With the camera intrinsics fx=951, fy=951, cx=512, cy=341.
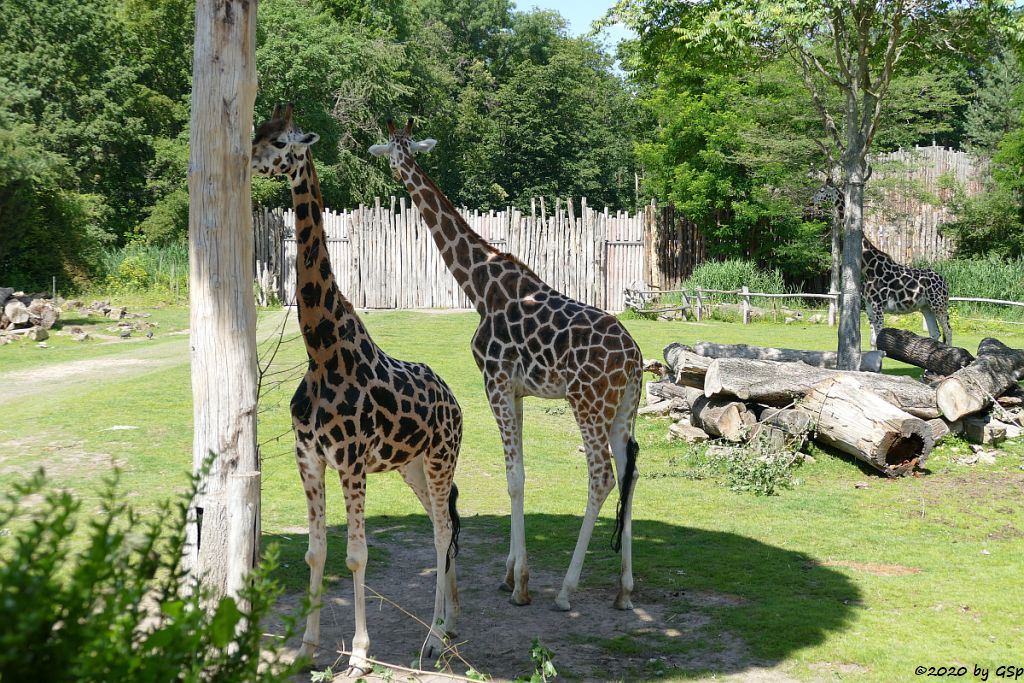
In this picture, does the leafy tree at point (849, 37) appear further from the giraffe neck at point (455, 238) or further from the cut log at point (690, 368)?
the giraffe neck at point (455, 238)

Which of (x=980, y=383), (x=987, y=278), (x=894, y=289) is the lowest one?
(x=980, y=383)

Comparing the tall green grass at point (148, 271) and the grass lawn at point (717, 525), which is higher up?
the tall green grass at point (148, 271)

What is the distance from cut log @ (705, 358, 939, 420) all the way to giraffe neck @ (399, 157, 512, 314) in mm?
5007

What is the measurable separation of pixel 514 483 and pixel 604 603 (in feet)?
3.53

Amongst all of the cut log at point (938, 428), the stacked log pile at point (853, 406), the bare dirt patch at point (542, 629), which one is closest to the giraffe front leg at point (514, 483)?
the bare dirt patch at point (542, 629)

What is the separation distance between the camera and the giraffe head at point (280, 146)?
5.36m

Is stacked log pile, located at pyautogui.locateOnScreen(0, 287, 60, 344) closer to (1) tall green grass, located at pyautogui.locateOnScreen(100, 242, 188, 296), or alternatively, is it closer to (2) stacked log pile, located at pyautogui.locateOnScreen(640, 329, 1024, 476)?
(1) tall green grass, located at pyautogui.locateOnScreen(100, 242, 188, 296)

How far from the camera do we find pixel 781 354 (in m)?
14.6

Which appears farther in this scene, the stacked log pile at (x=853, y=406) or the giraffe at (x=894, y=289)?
the giraffe at (x=894, y=289)

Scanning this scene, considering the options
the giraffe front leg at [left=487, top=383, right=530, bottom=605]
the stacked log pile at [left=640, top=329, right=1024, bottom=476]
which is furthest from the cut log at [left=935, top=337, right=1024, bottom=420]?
the giraffe front leg at [left=487, top=383, right=530, bottom=605]

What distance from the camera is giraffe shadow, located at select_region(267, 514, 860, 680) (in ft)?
19.0

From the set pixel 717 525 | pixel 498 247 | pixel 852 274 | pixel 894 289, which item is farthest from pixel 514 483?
pixel 498 247

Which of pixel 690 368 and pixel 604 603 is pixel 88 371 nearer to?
pixel 690 368

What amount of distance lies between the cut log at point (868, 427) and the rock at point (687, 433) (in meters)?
1.36
